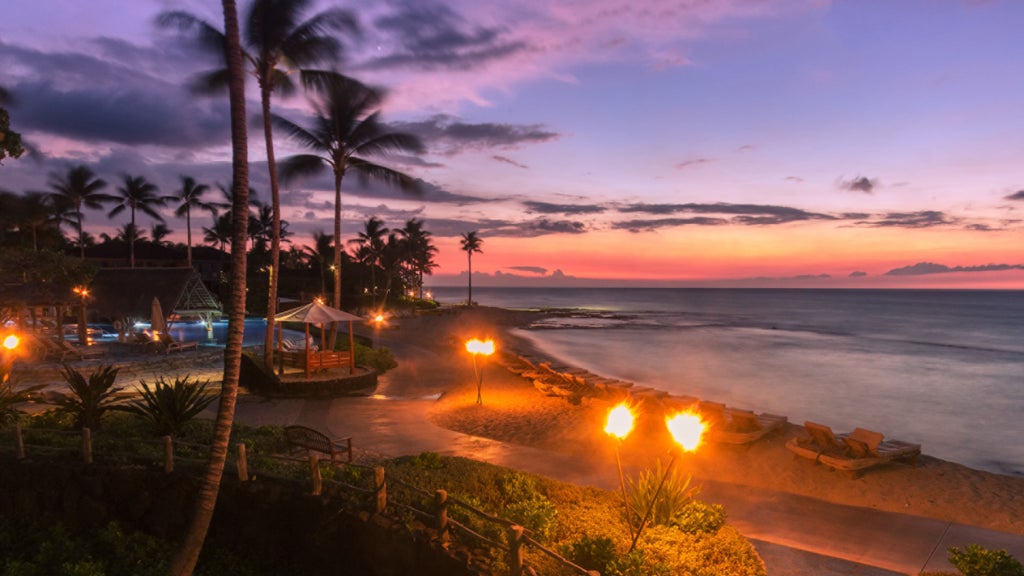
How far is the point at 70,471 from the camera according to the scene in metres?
8.95

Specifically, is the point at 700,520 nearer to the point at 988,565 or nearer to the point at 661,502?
the point at 661,502

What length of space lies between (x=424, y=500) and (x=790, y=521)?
563 centimetres

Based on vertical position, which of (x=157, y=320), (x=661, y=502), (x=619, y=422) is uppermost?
(x=619, y=422)

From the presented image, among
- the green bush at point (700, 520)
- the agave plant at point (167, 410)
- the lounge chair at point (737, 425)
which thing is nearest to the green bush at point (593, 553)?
the green bush at point (700, 520)

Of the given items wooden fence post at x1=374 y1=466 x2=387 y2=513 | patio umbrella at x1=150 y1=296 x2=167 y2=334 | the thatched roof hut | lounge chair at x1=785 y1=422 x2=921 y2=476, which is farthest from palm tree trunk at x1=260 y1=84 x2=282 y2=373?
lounge chair at x1=785 y1=422 x2=921 y2=476

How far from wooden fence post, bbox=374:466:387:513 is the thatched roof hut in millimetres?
24445

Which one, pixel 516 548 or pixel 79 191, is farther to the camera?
pixel 79 191

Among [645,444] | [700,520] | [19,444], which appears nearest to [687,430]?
[700,520]

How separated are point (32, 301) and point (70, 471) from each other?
49.8 ft

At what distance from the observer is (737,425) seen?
12.8 meters

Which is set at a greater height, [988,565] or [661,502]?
[988,565]

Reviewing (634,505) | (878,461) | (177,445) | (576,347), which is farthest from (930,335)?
(177,445)

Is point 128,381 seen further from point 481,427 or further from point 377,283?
point 377,283

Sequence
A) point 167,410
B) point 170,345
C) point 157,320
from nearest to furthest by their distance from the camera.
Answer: point 167,410
point 170,345
point 157,320
